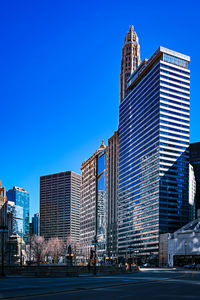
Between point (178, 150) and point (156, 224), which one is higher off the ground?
point (178, 150)

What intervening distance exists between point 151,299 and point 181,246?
140 meters

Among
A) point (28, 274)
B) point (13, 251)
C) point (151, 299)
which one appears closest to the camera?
point (151, 299)

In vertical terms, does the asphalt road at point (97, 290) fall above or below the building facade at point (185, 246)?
above

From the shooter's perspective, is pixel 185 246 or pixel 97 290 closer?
pixel 97 290

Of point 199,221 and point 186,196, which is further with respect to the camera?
point 186,196

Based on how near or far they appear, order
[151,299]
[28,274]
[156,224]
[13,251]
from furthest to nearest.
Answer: [156,224] → [13,251] → [28,274] → [151,299]

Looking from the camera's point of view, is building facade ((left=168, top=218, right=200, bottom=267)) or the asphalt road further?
building facade ((left=168, top=218, right=200, bottom=267))

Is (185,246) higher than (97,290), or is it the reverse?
(97,290)

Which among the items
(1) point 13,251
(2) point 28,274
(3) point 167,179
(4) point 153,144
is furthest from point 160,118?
(2) point 28,274

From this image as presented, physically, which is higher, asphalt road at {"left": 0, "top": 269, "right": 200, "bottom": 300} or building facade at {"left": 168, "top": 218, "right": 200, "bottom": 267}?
asphalt road at {"left": 0, "top": 269, "right": 200, "bottom": 300}

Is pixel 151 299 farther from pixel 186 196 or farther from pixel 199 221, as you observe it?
pixel 186 196

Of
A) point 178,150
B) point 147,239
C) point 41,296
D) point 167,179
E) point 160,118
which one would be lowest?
point 147,239

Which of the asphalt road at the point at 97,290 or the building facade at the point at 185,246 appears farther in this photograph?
the building facade at the point at 185,246

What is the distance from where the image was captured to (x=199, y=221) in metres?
159
